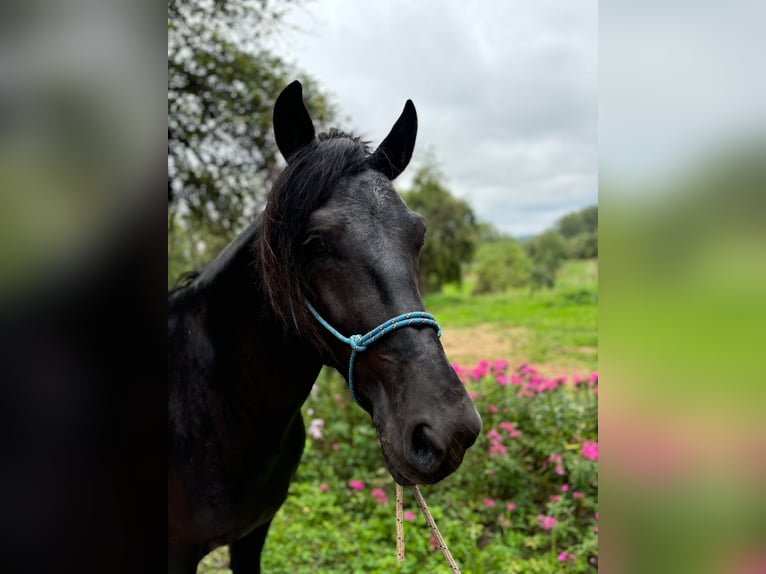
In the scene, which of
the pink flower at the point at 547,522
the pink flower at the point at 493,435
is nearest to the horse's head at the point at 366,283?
the pink flower at the point at 547,522

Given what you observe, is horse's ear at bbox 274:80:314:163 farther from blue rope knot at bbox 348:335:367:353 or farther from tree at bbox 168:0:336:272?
tree at bbox 168:0:336:272

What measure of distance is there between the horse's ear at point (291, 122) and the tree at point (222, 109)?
3.47 m

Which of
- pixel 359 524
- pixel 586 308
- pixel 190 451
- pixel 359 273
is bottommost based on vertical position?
pixel 359 524

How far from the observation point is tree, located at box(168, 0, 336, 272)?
4887 mm

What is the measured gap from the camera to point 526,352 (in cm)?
933

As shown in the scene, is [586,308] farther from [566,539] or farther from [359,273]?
[359,273]

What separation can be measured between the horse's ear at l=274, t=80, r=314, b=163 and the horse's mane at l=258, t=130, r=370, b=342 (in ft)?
0.39

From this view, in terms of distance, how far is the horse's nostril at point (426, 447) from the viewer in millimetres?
1140

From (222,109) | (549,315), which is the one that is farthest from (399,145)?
(549,315)

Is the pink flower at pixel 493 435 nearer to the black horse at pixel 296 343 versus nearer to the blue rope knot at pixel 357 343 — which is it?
the black horse at pixel 296 343

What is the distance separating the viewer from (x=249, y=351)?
5.54 feet

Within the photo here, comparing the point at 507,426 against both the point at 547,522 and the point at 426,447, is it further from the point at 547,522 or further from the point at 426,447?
the point at 426,447
